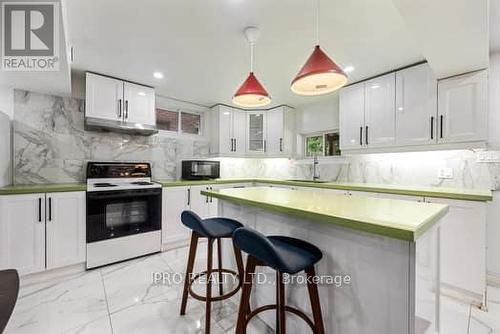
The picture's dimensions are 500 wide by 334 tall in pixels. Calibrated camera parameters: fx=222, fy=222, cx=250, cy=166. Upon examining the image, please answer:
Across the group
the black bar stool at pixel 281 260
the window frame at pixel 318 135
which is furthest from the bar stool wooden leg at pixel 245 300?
the window frame at pixel 318 135

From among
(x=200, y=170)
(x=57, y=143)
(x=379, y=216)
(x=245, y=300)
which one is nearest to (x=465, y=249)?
(x=379, y=216)

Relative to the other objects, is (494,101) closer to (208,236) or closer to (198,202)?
(208,236)

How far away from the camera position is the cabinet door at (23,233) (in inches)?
81.4

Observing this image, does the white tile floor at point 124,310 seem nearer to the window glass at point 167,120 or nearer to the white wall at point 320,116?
the window glass at point 167,120

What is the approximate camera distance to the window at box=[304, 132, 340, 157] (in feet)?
12.4

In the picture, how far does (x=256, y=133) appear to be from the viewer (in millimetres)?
4438

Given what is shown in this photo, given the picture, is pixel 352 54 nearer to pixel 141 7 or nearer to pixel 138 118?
pixel 141 7

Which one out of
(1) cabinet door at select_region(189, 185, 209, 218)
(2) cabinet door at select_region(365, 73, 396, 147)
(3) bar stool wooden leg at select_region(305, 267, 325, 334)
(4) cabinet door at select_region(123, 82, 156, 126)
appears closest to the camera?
(3) bar stool wooden leg at select_region(305, 267, 325, 334)

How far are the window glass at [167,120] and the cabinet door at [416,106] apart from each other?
3.32 m

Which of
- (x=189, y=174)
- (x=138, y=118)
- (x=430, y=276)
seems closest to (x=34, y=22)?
(x=138, y=118)

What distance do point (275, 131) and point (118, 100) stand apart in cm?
257

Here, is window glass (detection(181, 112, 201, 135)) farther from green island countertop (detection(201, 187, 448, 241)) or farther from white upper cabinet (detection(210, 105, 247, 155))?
green island countertop (detection(201, 187, 448, 241))

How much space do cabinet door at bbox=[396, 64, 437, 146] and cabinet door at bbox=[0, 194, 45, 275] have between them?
399 centimetres

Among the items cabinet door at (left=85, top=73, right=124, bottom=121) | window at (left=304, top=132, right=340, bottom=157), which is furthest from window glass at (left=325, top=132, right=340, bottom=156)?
cabinet door at (left=85, top=73, right=124, bottom=121)
